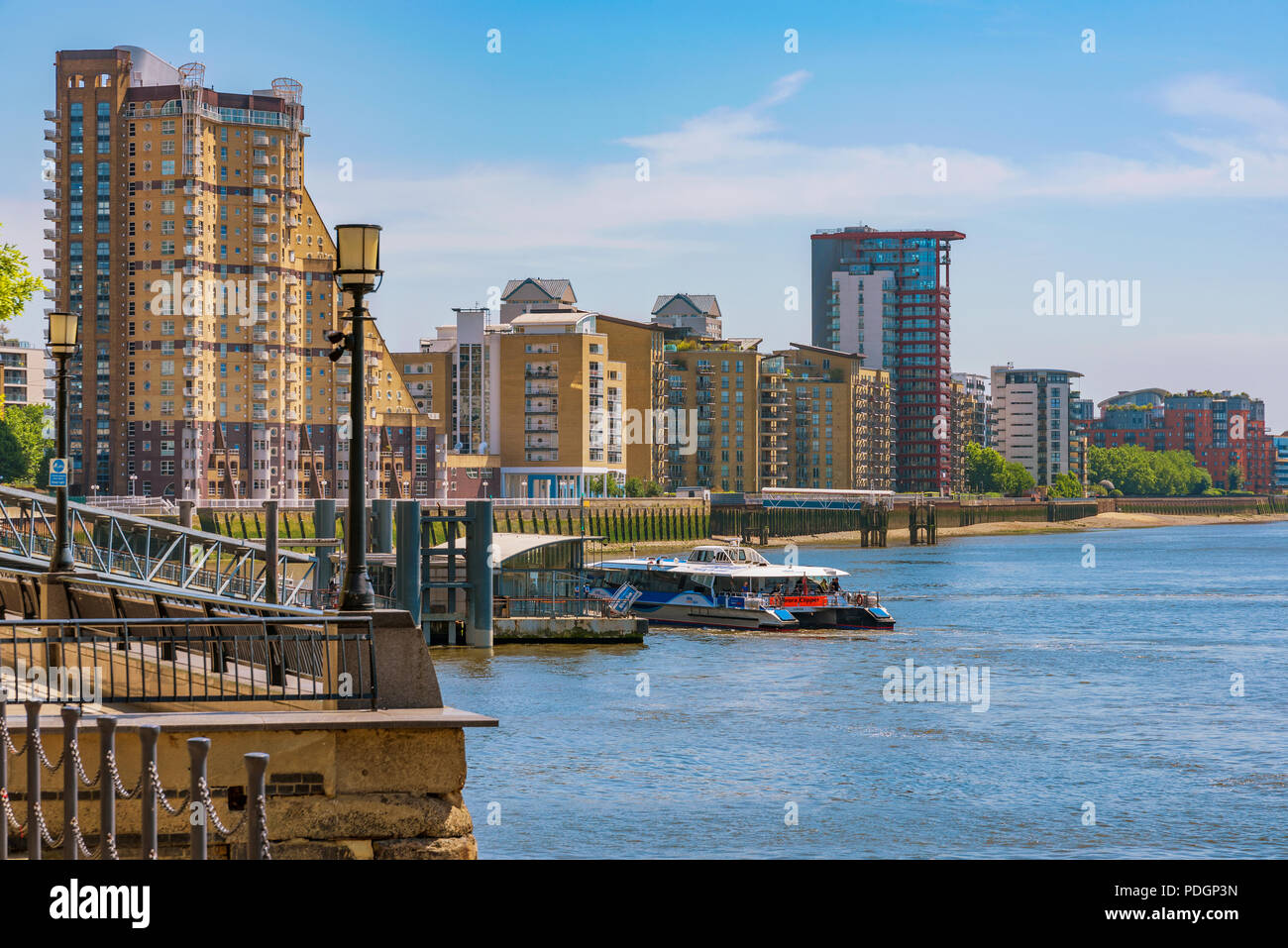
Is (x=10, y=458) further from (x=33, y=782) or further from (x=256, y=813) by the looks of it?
(x=256, y=813)

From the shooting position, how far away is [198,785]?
36.5 feet

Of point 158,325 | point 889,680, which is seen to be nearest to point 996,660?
point 889,680

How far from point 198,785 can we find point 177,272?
147872 mm

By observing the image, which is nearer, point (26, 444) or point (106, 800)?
point (106, 800)

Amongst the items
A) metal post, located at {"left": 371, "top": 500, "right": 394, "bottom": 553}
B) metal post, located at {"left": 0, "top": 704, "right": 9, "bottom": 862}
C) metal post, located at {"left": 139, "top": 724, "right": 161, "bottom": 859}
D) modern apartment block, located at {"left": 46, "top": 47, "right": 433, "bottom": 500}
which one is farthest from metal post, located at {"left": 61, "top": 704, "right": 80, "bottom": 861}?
modern apartment block, located at {"left": 46, "top": 47, "right": 433, "bottom": 500}

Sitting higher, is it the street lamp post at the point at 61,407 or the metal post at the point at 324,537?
the street lamp post at the point at 61,407

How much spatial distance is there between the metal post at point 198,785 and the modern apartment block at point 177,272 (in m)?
141

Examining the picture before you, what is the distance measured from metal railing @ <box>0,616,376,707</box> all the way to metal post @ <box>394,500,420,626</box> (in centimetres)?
3234

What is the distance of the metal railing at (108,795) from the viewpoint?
11188 millimetres

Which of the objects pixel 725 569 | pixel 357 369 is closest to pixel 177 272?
pixel 725 569

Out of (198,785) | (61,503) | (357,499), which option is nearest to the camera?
(198,785)

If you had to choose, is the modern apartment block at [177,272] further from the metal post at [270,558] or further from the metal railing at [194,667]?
the metal railing at [194,667]

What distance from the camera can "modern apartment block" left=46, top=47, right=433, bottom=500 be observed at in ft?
497

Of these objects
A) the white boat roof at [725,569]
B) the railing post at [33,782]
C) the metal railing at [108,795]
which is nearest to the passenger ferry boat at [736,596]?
the white boat roof at [725,569]
